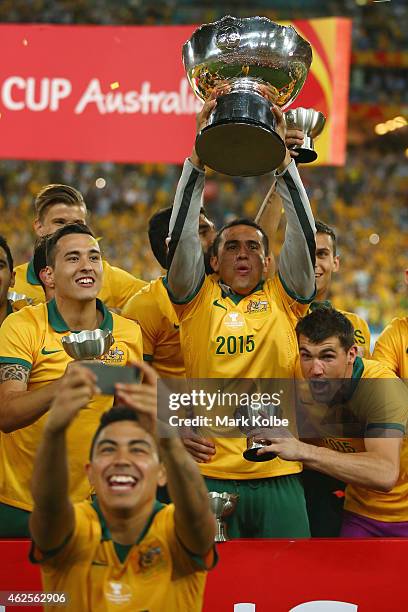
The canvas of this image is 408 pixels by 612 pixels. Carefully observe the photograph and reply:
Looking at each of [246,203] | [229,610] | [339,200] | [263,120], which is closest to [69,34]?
[263,120]

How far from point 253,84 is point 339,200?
11771mm

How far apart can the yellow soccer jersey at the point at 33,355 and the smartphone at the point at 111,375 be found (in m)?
0.58

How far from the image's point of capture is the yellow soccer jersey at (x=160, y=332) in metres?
3.29

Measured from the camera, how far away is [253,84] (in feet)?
8.57

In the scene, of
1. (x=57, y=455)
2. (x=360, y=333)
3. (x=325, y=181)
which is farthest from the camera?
(x=325, y=181)

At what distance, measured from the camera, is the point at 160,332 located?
3.30 meters

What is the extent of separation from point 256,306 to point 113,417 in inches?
40.6

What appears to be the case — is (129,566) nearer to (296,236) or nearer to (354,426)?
(354,426)

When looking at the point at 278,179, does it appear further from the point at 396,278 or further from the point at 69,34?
the point at 396,278

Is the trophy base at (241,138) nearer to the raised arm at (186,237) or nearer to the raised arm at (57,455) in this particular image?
the raised arm at (186,237)

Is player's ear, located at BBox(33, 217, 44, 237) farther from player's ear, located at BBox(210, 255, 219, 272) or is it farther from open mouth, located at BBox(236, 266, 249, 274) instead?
open mouth, located at BBox(236, 266, 249, 274)

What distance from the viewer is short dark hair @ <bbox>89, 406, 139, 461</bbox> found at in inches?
77.5

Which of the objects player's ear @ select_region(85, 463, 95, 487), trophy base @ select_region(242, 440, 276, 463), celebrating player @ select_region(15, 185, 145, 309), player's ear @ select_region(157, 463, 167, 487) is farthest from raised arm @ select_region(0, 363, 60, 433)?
celebrating player @ select_region(15, 185, 145, 309)

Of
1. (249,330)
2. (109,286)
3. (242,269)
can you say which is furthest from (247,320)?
(109,286)
